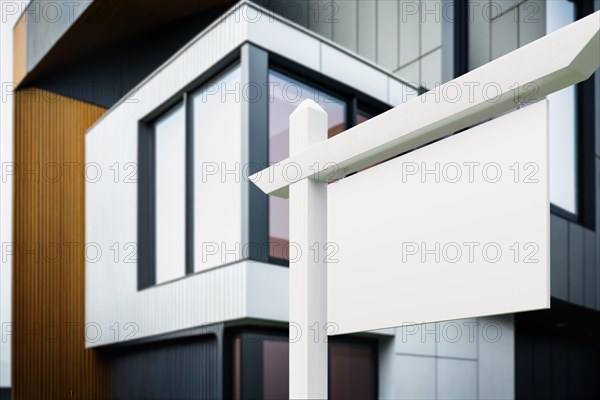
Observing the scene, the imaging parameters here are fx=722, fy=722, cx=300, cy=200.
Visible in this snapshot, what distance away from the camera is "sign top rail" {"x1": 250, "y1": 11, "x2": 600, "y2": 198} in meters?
1.46

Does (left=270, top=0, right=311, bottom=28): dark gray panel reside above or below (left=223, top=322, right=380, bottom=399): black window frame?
above

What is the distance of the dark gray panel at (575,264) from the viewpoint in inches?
309

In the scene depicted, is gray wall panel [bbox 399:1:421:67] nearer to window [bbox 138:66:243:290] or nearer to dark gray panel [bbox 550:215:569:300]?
→ dark gray panel [bbox 550:215:569:300]

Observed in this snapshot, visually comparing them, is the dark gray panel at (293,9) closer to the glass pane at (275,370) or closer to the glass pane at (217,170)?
the glass pane at (217,170)

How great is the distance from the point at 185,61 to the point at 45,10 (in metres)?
2.61

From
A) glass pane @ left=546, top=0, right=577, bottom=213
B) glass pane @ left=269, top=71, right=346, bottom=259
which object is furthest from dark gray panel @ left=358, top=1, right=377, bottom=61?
glass pane @ left=269, top=71, right=346, bottom=259

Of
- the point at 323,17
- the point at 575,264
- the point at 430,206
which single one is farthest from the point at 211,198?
the point at 430,206

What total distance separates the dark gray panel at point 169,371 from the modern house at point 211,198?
0.03 meters

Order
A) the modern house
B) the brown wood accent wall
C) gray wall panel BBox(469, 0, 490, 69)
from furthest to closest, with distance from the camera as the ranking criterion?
the brown wood accent wall
gray wall panel BBox(469, 0, 490, 69)
the modern house

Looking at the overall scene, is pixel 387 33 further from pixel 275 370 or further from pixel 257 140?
pixel 275 370

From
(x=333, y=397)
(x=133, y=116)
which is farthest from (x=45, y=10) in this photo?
(x=333, y=397)

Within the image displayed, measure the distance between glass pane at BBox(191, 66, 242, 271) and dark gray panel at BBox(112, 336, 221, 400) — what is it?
2.56 feet

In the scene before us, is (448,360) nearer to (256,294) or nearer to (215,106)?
(256,294)

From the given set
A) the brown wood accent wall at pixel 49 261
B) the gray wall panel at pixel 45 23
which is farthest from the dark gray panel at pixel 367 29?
the brown wood accent wall at pixel 49 261
